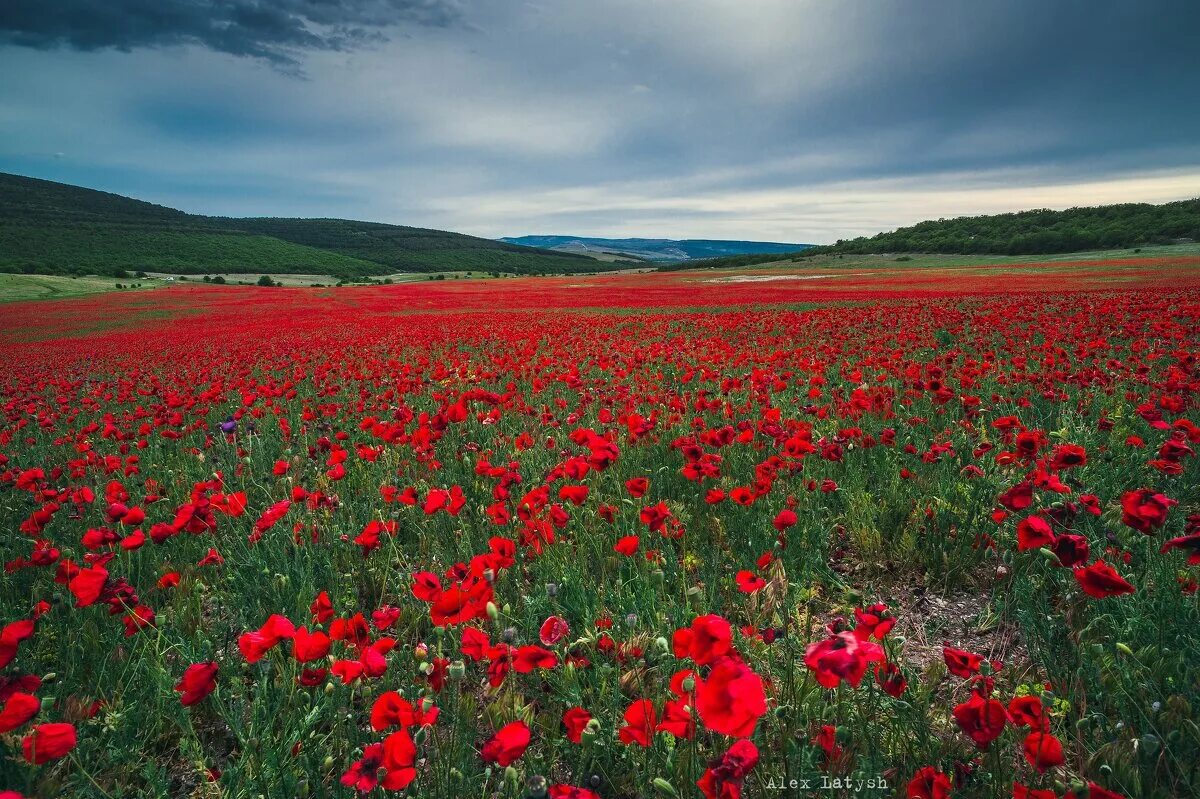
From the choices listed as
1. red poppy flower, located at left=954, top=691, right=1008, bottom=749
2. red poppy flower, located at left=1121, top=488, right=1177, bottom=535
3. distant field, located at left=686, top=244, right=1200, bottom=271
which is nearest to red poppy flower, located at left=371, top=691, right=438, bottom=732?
red poppy flower, located at left=954, top=691, right=1008, bottom=749

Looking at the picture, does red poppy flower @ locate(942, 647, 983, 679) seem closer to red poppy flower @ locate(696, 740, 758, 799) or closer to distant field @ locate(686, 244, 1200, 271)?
red poppy flower @ locate(696, 740, 758, 799)

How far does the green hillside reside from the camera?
310ft

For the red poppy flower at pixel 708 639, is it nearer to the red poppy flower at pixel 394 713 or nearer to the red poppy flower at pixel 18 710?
the red poppy flower at pixel 394 713

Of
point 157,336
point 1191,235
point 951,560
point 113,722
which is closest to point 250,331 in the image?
point 157,336

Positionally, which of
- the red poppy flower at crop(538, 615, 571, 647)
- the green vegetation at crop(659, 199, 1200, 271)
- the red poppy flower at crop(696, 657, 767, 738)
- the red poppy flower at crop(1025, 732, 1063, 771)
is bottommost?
the red poppy flower at crop(1025, 732, 1063, 771)

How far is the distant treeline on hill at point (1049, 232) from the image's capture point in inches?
2453

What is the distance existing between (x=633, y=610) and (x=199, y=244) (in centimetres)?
14391

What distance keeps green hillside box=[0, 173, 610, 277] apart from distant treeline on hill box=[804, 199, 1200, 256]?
68.6m

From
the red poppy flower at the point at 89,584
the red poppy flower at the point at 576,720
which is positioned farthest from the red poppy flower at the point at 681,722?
the red poppy flower at the point at 89,584

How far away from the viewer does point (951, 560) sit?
2875 mm

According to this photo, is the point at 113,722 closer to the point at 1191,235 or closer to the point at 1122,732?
the point at 1122,732

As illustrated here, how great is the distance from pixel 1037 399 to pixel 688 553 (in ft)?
14.4

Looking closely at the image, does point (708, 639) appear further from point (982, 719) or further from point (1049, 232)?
point (1049, 232)

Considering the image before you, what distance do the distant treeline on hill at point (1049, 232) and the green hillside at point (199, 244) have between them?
6863 cm
